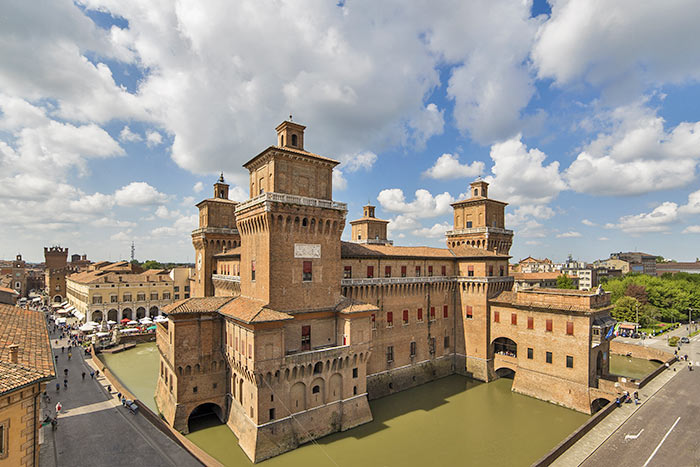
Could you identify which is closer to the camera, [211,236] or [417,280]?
[417,280]

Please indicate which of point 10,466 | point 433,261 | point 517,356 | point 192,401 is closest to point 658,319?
point 517,356

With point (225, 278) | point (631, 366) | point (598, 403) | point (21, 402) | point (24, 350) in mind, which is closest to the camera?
point (21, 402)

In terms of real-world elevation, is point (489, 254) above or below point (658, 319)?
above

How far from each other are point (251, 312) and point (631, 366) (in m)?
58.9

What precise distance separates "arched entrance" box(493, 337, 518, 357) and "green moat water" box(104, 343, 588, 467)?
13.5 ft

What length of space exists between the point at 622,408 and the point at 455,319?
64.3ft

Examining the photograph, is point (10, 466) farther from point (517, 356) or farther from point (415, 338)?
point (517, 356)

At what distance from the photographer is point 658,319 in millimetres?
83812

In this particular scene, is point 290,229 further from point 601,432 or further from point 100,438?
point 601,432

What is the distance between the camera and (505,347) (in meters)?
46.9

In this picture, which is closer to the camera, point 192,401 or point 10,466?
point 10,466

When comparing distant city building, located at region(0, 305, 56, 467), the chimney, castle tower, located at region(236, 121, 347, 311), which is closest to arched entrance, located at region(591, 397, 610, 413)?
castle tower, located at region(236, 121, 347, 311)

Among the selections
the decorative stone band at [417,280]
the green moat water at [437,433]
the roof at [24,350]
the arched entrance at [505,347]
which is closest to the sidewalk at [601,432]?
the green moat water at [437,433]

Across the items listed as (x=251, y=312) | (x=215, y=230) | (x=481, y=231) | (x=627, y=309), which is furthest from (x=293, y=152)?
(x=627, y=309)
